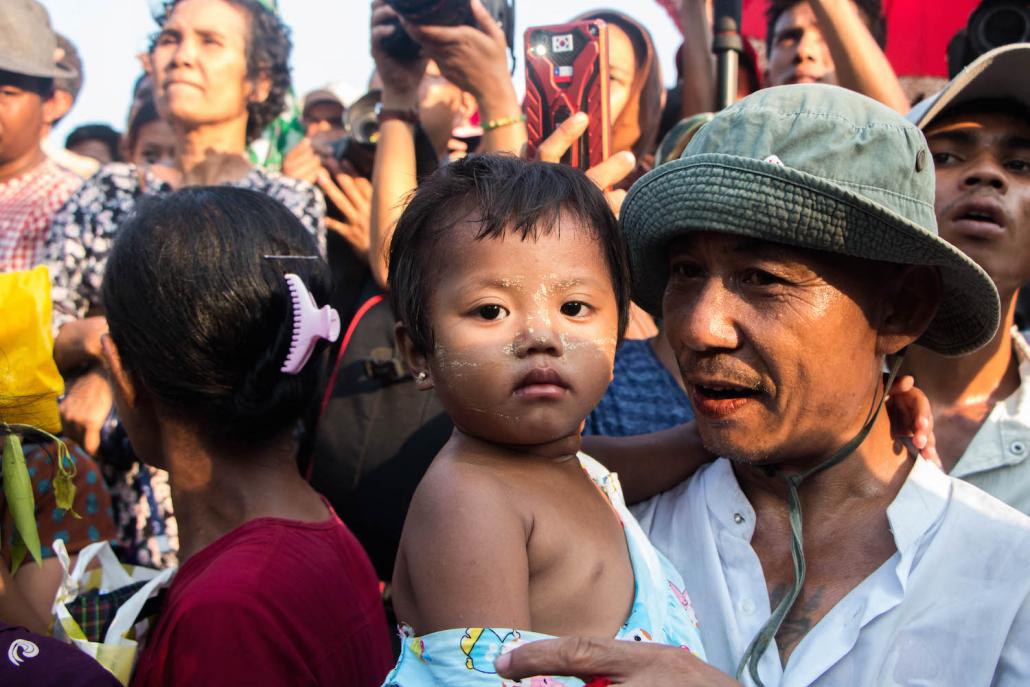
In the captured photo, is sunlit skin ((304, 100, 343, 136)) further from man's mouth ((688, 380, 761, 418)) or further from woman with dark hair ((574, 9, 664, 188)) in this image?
man's mouth ((688, 380, 761, 418))

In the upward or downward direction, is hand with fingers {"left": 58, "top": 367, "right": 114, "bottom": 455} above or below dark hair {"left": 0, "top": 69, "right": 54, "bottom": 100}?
below

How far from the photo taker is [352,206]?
3.82 metres

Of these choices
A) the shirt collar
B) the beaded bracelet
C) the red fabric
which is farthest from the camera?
the red fabric

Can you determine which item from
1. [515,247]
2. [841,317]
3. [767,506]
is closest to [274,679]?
[515,247]

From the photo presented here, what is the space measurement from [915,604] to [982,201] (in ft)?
4.20

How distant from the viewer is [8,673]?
5.39 ft

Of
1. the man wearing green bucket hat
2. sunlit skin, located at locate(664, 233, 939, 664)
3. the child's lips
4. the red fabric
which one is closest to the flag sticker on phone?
the man wearing green bucket hat

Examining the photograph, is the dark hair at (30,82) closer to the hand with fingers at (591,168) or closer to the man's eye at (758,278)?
the hand with fingers at (591,168)

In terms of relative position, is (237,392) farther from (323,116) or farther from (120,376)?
(323,116)

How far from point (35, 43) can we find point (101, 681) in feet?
10.9

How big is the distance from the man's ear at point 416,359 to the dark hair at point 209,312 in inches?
11.1

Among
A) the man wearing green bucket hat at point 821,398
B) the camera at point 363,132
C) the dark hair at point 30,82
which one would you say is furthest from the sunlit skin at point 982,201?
the dark hair at point 30,82

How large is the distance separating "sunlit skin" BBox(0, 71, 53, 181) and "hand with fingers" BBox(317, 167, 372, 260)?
4.53 feet

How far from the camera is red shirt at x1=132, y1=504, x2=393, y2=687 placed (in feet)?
5.85
